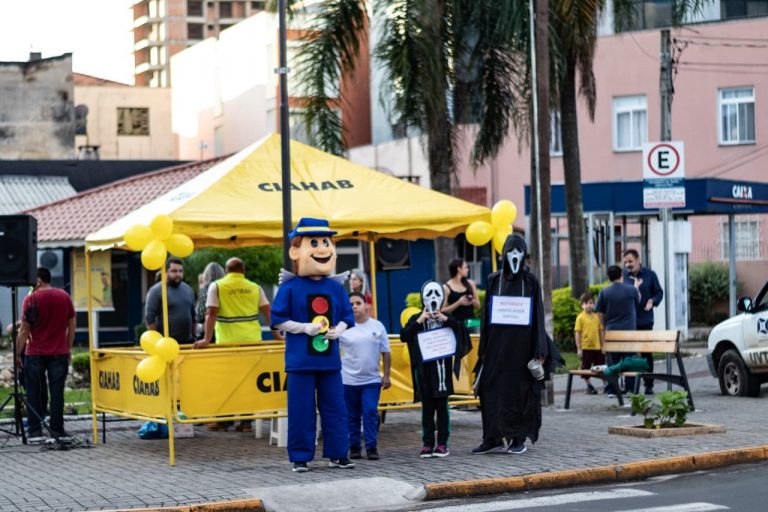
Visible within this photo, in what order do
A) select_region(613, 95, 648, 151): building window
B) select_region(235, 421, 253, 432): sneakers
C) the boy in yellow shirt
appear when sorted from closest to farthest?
1. select_region(235, 421, 253, 432): sneakers
2. the boy in yellow shirt
3. select_region(613, 95, 648, 151): building window

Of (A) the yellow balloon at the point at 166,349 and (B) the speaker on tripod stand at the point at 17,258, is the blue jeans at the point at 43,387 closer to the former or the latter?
(B) the speaker on tripod stand at the point at 17,258

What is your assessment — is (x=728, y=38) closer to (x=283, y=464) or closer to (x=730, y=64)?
(x=730, y=64)

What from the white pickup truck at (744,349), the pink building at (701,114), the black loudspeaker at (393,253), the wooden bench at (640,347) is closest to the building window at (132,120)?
the pink building at (701,114)

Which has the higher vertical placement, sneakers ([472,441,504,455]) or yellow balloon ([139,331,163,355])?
yellow balloon ([139,331,163,355])

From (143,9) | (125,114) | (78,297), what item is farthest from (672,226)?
(143,9)

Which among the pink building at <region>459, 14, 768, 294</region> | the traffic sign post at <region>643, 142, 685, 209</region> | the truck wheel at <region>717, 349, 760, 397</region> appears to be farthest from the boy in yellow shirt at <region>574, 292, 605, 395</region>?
the pink building at <region>459, 14, 768, 294</region>

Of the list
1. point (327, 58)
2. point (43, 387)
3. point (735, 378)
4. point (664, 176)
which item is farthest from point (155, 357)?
point (327, 58)

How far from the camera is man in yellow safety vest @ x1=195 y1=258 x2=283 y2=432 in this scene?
15.8m

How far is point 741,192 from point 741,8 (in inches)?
459

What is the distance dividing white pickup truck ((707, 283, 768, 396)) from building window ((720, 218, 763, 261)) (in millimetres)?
20933

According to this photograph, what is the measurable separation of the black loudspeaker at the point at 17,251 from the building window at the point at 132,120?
177ft

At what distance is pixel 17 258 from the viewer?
15.6 m

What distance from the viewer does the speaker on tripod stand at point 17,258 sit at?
15.5 meters

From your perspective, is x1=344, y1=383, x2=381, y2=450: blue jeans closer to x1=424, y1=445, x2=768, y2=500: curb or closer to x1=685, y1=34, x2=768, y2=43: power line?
x1=424, y1=445, x2=768, y2=500: curb
